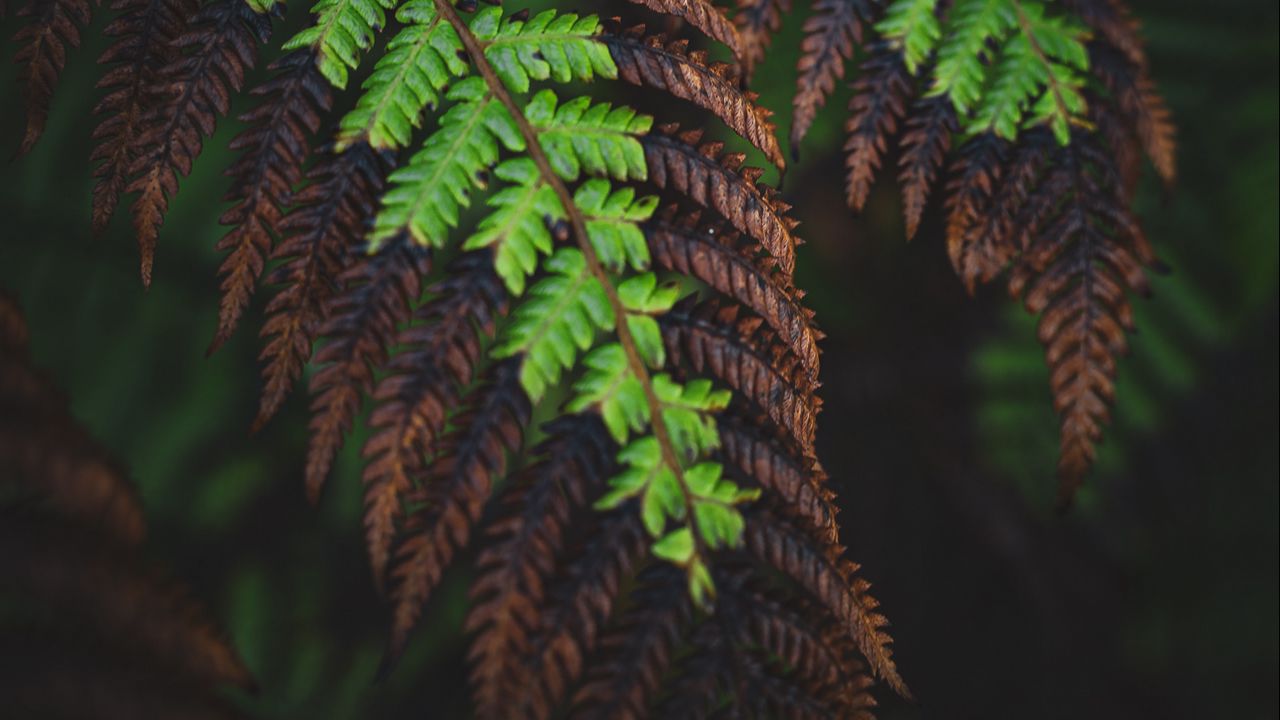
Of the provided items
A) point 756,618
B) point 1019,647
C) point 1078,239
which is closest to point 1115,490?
point 1019,647

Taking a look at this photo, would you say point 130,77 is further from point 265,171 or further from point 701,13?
point 701,13

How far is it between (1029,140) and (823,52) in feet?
1.03

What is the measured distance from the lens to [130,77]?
95 centimetres

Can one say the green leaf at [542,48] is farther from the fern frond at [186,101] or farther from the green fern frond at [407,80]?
the fern frond at [186,101]

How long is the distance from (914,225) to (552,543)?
65cm

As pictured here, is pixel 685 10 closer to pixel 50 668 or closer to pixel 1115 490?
pixel 50 668

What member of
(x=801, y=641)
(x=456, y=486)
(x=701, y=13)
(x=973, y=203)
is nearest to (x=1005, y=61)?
(x=973, y=203)

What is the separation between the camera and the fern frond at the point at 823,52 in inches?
42.7

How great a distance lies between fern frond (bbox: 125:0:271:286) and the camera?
0.90m

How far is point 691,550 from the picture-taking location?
0.82 m

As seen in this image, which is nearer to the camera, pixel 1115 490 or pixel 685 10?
pixel 685 10

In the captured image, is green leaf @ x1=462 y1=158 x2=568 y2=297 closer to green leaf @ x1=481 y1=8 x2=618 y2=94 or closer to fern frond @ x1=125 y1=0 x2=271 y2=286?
green leaf @ x1=481 y1=8 x2=618 y2=94

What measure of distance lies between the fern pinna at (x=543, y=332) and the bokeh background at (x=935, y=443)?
4.74 feet

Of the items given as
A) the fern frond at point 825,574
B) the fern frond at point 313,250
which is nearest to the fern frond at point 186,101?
the fern frond at point 313,250
